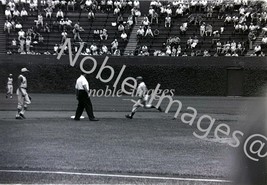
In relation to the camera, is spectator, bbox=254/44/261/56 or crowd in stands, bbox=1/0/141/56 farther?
crowd in stands, bbox=1/0/141/56

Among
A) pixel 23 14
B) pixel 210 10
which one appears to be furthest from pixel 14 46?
pixel 210 10

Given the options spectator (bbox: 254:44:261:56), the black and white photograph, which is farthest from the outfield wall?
spectator (bbox: 254:44:261:56)

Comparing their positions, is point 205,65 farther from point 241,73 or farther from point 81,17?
point 81,17

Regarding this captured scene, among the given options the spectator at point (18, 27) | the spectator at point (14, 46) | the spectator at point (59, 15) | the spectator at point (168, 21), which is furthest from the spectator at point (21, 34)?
the spectator at point (168, 21)

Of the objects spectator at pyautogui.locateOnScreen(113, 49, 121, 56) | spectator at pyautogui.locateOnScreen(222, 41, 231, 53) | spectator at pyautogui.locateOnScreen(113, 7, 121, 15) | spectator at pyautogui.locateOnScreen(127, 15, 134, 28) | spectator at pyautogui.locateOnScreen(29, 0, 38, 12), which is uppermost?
spectator at pyautogui.locateOnScreen(29, 0, 38, 12)

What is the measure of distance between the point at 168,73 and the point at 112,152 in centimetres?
2784

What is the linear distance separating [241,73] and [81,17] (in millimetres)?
13631

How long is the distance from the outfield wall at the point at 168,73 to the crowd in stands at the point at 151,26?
659 millimetres

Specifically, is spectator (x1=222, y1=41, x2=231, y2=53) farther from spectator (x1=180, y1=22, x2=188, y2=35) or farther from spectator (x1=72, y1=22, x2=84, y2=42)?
spectator (x1=72, y1=22, x2=84, y2=42)

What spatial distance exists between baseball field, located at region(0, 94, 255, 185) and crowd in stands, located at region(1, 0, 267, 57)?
64.9 feet

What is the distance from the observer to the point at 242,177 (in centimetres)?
513

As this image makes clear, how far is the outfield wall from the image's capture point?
126 ft

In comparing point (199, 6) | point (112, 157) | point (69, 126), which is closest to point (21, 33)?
point (199, 6)

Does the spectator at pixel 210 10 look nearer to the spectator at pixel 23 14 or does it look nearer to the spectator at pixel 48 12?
the spectator at pixel 48 12
